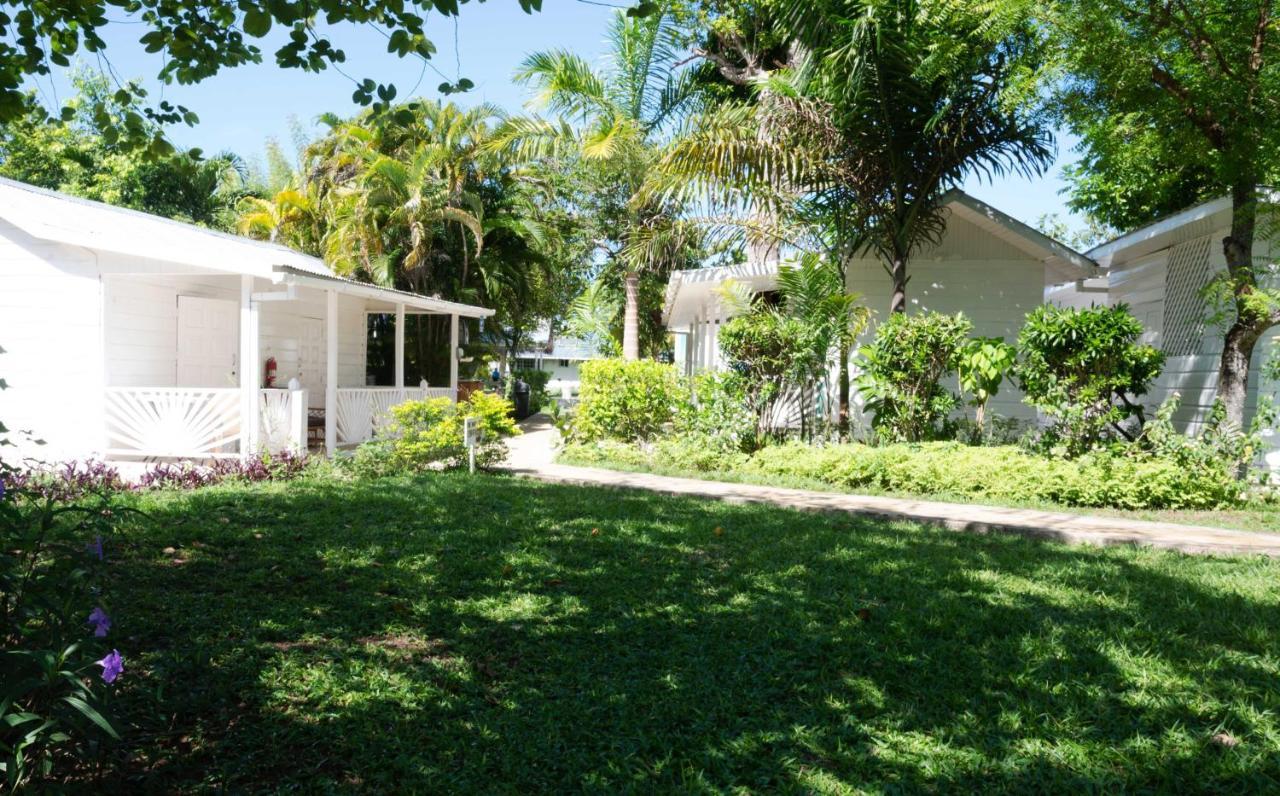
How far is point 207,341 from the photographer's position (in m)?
13.9

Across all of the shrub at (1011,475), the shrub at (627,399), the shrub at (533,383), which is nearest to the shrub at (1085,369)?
the shrub at (1011,475)

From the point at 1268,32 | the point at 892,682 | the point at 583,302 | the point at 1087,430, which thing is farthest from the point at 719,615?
the point at 583,302

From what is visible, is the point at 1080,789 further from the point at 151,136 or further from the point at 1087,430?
the point at 1087,430

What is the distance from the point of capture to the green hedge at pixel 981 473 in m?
9.02

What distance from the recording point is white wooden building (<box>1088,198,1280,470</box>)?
10844 millimetres

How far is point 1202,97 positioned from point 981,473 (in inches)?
185

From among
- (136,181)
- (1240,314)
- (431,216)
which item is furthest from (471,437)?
(136,181)

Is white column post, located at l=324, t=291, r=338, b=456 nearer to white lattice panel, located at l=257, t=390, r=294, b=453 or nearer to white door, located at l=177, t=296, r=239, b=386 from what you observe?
white lattice panel, located at l=257, t=390, r=294, b=453

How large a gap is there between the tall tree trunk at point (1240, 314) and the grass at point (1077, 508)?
1.35 metres

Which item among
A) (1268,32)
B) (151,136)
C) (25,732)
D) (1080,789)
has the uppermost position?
(1268,32)

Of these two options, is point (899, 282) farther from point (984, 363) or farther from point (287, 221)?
point (287, 221)

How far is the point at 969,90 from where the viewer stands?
11.9m

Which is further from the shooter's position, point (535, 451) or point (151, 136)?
point (535, 451)

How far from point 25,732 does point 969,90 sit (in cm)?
1251
